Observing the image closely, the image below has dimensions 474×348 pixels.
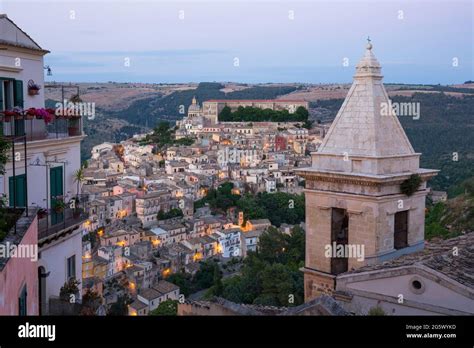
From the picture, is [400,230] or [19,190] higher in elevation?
[19,190]

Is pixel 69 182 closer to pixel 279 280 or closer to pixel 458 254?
pixel 458 254

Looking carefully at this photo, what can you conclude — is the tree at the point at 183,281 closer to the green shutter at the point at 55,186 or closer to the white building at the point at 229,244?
the white building at the point at 229,244

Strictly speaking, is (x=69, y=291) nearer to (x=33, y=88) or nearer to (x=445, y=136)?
(x=33, y=88)

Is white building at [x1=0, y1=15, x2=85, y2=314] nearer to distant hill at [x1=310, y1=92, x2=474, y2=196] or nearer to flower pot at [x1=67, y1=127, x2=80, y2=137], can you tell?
flower pot at [x1=67, y1=127, x2=80, y2=137]

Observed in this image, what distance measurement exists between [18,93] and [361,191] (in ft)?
15.5

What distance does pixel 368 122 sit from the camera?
26.7 feet

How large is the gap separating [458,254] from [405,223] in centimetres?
135

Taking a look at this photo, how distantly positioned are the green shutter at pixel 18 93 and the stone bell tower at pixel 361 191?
395 cm

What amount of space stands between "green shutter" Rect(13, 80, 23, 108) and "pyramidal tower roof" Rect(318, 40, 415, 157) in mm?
4183

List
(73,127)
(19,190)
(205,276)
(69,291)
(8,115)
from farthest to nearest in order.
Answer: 1. (205,276)
2. (73,127)
3. (69,291)
4. (19,190)
5. (8,115)

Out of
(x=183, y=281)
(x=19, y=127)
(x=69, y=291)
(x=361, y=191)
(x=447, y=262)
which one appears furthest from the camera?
(x=183, y=281)

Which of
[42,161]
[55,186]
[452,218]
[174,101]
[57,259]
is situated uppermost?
[174,101]

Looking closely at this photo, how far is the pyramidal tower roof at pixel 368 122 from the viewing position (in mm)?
8086

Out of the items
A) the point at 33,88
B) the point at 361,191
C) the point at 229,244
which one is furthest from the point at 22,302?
the point at 229,244
